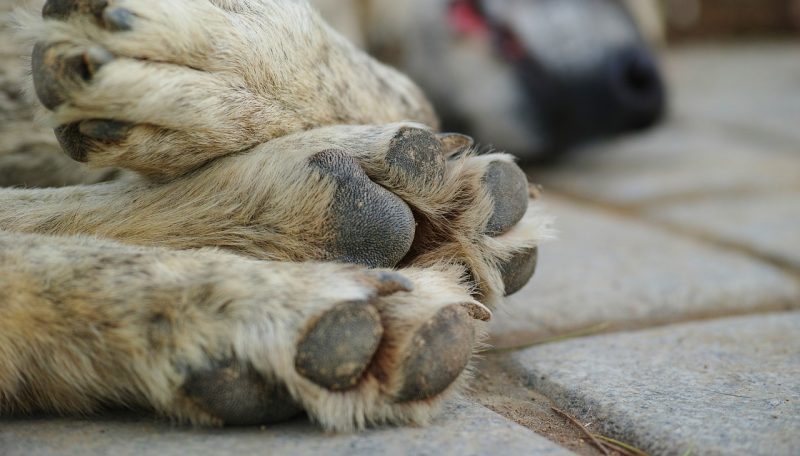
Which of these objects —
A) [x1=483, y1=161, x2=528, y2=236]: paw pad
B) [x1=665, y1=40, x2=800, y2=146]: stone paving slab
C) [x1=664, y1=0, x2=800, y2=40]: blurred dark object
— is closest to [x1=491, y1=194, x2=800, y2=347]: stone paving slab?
[x1=483, y1=161, x2=528, y2=236]: paw pad

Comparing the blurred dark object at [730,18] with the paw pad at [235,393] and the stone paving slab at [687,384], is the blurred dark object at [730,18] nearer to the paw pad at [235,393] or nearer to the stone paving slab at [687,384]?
the stone paving slab at [687,384]

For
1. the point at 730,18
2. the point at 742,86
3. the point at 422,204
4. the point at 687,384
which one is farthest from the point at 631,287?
the point at 730,18

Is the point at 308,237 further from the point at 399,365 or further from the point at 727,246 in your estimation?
the point at 727,246

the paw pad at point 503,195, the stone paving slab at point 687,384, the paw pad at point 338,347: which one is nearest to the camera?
the paw pad at point 338,347

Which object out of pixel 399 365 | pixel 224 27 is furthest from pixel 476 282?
pixel 224 27

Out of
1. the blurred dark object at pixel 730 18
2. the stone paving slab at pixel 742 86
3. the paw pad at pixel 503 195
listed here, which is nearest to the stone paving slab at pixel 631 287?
the paw pad at pixel 503 195

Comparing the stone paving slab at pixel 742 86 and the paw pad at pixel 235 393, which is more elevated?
the paw pad at pixel 235 393
